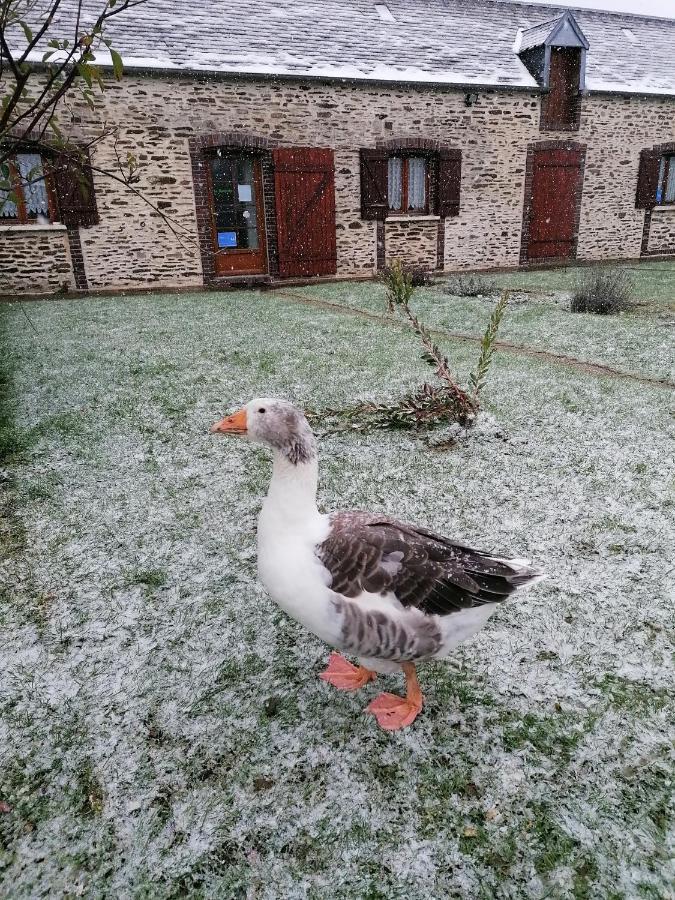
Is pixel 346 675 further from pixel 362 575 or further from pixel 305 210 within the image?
pixel 305 210

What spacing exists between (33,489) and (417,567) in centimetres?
278

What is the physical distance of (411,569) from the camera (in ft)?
6.09

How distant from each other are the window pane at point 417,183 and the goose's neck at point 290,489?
13.6 m

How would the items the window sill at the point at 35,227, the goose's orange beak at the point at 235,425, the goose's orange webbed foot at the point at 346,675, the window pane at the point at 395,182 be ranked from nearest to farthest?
1. the goose's orange beak at the point at 235,425
2. the goose's orange webbed foot at the point at 346,675
3. the window sill at the point at 35,227
4. the window pane at the point at 395,182

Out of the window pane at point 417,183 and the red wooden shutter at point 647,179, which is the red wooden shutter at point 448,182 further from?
the red wooden shutter at point 647,179

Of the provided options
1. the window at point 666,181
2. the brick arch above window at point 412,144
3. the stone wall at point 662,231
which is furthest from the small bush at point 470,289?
the window at point 666,181

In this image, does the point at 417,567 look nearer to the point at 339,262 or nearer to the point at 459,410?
the point at 459,410

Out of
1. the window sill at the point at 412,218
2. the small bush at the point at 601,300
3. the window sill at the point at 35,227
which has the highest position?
the window sill at the point at 412,218

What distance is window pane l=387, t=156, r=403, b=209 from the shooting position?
13.5 metres

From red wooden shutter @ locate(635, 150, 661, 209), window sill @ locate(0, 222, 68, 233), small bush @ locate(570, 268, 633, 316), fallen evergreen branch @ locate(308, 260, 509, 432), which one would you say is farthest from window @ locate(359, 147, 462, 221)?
fallen evergreen branch @ locate(308, 260, 509, 432)

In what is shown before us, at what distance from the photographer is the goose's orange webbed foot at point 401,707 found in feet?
6.46

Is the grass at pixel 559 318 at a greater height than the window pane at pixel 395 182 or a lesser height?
lesser

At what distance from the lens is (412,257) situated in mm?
14141

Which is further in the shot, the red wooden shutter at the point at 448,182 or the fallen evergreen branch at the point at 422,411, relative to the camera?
the red wooden shutter at the point at 448,182
